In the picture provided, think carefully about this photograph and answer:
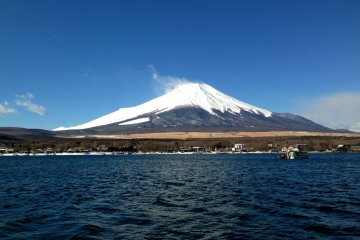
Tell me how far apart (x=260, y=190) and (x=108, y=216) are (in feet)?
69.7

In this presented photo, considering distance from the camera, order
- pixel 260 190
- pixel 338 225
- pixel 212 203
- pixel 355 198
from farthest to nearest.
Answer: pixel 260 190
pixel 355 198
pixel 212 203
pixel 338 225

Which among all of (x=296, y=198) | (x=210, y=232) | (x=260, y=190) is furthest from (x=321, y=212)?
(x=260, y=190)

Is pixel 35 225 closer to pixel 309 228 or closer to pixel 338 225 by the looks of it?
pixel 309 228

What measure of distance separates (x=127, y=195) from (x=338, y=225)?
22.0 meters

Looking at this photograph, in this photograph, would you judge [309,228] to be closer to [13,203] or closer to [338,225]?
[338,225]

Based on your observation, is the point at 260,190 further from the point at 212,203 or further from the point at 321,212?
the point at 321,212

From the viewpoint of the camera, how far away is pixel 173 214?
31156 mm

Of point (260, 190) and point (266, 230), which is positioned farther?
point (260, 190)

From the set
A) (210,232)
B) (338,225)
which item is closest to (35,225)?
(210,232)

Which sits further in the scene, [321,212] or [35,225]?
[321,212]

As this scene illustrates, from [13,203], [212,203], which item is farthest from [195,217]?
[13,203]

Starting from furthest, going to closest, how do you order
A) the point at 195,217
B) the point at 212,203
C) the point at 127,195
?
1. the point at 127,195
2. the point at 212,203
3. the point at 195,217

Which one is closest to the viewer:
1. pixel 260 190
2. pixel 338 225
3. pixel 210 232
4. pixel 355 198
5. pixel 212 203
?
pixel 210 232

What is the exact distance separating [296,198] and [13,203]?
2565 centimetres
